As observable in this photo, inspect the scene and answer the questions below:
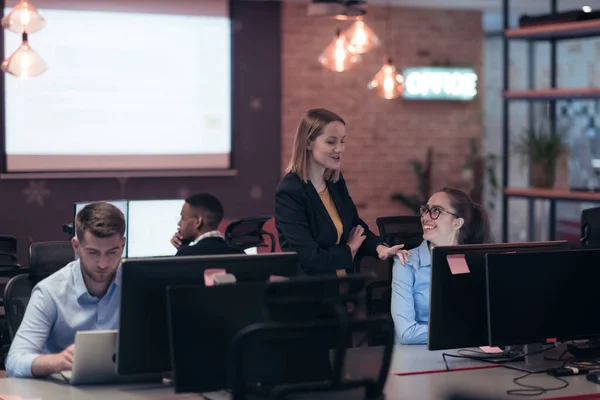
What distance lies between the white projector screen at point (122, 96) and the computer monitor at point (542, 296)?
555 cm

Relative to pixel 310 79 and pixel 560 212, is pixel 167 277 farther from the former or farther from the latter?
pixel 560 212

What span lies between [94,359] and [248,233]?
133 inches

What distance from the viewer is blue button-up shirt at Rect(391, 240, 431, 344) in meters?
3.35

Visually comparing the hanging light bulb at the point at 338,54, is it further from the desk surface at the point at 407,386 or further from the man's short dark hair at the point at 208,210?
the desk surface at the point at 407,386

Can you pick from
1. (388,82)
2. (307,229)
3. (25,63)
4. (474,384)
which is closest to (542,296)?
(474,384)

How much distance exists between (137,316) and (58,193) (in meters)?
5.52

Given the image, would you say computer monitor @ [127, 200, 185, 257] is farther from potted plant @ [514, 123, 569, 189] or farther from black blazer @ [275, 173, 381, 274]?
potted plant @ [514, 123, 569, 189]

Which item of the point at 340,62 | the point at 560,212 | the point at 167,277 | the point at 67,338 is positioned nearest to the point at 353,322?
the point at 167,277

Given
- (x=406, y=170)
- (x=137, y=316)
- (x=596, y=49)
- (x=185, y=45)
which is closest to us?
(x=137, y=316)

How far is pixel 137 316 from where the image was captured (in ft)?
8.30

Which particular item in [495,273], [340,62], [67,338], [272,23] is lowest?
[67,338]

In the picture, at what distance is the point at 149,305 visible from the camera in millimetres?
2535

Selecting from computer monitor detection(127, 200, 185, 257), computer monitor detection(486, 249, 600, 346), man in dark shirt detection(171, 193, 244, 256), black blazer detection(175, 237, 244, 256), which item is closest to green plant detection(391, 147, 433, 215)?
computer monitor detection(127, 200, 185, 257)

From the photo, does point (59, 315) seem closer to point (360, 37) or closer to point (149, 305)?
point (149, 305)
